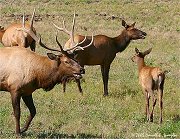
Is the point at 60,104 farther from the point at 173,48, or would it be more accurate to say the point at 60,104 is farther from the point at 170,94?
the point at 173,48

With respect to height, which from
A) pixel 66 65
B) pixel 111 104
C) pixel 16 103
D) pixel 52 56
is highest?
pixel 52 56

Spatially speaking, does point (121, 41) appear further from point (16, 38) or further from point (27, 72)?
point (27, 72)

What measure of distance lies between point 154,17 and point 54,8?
7.66 meters

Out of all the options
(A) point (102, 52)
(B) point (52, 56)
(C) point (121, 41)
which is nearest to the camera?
(B) point (52, 56)

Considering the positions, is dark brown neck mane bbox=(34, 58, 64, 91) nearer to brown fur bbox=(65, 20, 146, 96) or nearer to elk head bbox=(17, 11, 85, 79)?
elk head bbox=(17, 11, 85, 79)

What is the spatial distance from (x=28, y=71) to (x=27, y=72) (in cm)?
3

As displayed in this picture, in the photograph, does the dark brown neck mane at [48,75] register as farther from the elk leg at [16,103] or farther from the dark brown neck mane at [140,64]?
the dark brown neck mane at [140,64]

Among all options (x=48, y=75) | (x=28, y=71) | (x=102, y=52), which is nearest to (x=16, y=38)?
(x=102, y=52)

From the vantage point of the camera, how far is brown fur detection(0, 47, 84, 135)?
9.50 m

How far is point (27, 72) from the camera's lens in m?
9.62

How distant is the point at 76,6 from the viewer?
37438 millimetres

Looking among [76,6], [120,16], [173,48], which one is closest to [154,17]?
[120,16]

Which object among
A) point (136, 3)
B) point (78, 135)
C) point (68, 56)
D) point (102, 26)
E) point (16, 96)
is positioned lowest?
point (78, 135)

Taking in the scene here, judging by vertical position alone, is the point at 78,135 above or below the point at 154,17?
below
